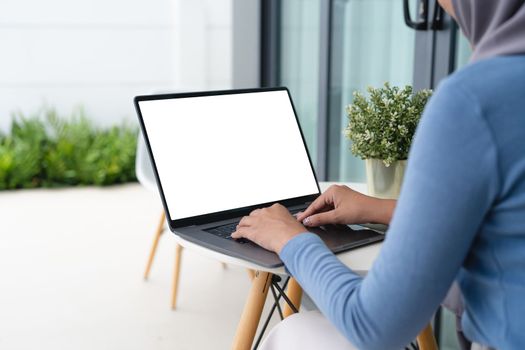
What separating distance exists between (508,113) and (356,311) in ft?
1.00

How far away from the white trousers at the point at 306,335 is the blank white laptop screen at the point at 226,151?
32cm

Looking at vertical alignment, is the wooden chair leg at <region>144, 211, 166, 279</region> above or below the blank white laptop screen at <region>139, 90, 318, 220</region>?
below

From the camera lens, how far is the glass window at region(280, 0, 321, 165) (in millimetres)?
3027

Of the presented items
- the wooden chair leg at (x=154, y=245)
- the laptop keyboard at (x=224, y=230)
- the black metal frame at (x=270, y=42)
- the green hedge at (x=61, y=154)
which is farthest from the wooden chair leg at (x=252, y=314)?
the green hedge at (x=61, y=154)

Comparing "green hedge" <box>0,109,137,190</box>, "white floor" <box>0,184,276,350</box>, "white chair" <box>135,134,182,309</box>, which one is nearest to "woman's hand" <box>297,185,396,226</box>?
→ "white floor" <box>0,184,276,350</box>

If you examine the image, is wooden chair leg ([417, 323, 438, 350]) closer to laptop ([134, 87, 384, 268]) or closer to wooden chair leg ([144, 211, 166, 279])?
laptop ([134, 87, 384, 268])

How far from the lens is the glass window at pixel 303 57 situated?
3.03 metres

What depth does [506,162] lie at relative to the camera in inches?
28.2

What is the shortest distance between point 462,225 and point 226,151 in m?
0.76

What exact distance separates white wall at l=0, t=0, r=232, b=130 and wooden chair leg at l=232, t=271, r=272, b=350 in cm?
412

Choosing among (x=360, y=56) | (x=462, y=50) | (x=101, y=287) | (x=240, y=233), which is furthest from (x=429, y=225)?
(x=101, y=287)

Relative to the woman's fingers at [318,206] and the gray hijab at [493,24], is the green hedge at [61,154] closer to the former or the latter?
the woman's fingers at [318,206]

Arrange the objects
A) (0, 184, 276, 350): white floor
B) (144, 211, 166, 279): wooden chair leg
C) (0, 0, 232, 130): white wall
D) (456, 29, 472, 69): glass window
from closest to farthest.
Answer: (456, 29, 472, 69): glass window, (0, 184, 276, 350): white floor, (144, 211, 166, 279): wooden chair leg, (0, 0, 232, 130): white wall

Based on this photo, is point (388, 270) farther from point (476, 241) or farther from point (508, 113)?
point (508, 113)
